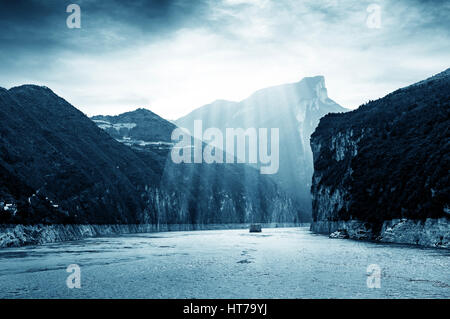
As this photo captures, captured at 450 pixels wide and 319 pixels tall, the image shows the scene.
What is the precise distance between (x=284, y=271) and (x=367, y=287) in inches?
386

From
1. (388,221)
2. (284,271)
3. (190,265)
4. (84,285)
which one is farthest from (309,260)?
(388,221)

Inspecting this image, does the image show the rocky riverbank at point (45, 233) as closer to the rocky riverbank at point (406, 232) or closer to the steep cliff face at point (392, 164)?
the rocky riverbank at point (406, 232)

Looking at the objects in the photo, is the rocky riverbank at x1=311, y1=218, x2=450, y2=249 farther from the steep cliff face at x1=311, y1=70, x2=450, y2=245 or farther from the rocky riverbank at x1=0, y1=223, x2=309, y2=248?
the rocky riverbank at x1=0, y1=223, x2=309, y2=248

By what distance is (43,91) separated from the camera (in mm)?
171125

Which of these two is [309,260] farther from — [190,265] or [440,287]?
[440,287]

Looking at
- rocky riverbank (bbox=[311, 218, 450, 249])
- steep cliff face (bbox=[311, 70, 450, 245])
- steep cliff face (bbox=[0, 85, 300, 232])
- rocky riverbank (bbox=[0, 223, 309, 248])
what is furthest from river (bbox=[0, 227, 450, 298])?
steep cliff face (bbox=[0, 85, 300, 232])

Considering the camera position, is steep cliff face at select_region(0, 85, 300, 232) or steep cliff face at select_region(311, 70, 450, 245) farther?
steep cliff face at select_region(0, 85, 300, 232)

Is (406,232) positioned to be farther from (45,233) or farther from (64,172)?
(64,172)

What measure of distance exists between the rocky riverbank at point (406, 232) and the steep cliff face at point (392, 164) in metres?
0.89

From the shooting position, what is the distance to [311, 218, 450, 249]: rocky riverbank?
183 ft

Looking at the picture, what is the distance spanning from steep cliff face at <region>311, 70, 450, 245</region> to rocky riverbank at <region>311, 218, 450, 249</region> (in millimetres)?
886

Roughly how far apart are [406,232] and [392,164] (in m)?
22.3

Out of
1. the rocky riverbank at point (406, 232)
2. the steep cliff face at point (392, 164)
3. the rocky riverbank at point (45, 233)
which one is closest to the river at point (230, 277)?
the rocky riverbank at point (406, 232)

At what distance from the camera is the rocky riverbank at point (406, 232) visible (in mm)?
55850
